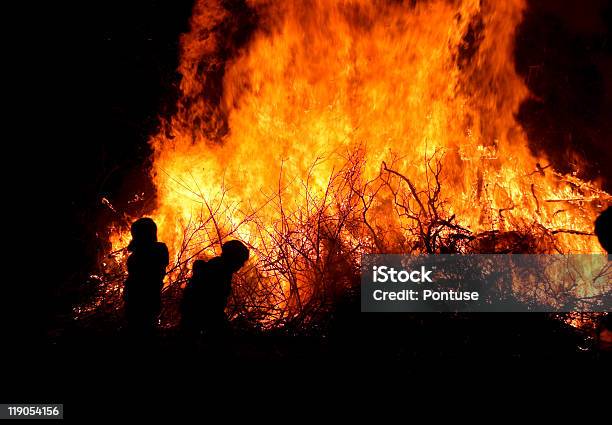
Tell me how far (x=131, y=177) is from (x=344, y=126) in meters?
3.83

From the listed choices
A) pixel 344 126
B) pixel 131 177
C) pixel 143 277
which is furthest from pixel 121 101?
pixel 143 277

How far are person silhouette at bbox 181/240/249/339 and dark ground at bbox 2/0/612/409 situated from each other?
52cm

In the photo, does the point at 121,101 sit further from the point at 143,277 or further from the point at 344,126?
the point at 143,277

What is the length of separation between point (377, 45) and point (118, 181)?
4.86 metres

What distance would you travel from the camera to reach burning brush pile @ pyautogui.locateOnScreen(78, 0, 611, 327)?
6344mm

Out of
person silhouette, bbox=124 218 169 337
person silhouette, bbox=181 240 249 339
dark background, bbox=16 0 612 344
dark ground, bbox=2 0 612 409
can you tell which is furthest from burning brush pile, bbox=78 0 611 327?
person silhouette, bbox=181 240 249 339

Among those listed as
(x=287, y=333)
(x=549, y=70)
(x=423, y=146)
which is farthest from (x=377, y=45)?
(x=287, y=333)

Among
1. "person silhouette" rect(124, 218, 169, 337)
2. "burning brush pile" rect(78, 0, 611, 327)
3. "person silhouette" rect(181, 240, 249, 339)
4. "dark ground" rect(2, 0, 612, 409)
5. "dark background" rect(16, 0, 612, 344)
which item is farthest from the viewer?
"dark background" rect(16, 0, 612, 344)

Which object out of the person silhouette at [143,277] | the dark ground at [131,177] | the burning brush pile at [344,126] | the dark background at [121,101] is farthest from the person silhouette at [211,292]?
the dark background at [121,101]

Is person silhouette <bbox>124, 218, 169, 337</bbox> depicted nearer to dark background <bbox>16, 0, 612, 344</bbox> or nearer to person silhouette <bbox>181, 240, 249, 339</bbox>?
person silhouette <bbox>181, 240, 249, 339</bbox>

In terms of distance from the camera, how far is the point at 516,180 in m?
6.54

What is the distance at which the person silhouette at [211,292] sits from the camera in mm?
3645

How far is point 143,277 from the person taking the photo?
12.6ft

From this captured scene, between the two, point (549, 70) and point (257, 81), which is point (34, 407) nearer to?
point (257, 81)
